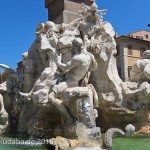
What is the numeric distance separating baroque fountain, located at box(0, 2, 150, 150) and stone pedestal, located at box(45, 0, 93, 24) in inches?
44.7

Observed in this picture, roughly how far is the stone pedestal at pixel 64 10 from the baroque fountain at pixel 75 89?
1136mm

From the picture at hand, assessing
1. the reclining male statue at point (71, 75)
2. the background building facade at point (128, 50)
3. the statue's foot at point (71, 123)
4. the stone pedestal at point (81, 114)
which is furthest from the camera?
the background building facade at point (128, 50)

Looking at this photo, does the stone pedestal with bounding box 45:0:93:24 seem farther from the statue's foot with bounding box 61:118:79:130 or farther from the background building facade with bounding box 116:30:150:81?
the background building facade with bounding box 116:30:150:81

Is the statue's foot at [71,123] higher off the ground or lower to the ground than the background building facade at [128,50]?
lower

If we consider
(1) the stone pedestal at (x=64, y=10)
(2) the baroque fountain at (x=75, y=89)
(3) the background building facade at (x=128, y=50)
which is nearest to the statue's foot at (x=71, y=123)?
(2) the baroque fountain at (x=75, y=89)

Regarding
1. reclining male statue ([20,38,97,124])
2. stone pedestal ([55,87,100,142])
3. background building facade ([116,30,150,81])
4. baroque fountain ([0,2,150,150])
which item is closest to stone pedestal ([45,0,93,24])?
baroque fountain ([0,2,150,150])

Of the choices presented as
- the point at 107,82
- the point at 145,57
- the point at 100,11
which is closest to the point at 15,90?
the point at 107,82

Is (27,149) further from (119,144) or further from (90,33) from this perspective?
(90,33)

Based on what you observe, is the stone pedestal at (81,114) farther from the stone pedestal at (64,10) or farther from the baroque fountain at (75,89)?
the stone pedestal at (64,10)

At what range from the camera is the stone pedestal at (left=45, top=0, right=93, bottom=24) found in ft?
36.1

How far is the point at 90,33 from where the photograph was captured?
9.52 metres

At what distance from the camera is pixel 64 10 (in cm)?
1098

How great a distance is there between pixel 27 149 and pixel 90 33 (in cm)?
434

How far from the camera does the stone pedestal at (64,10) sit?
36.1ft
